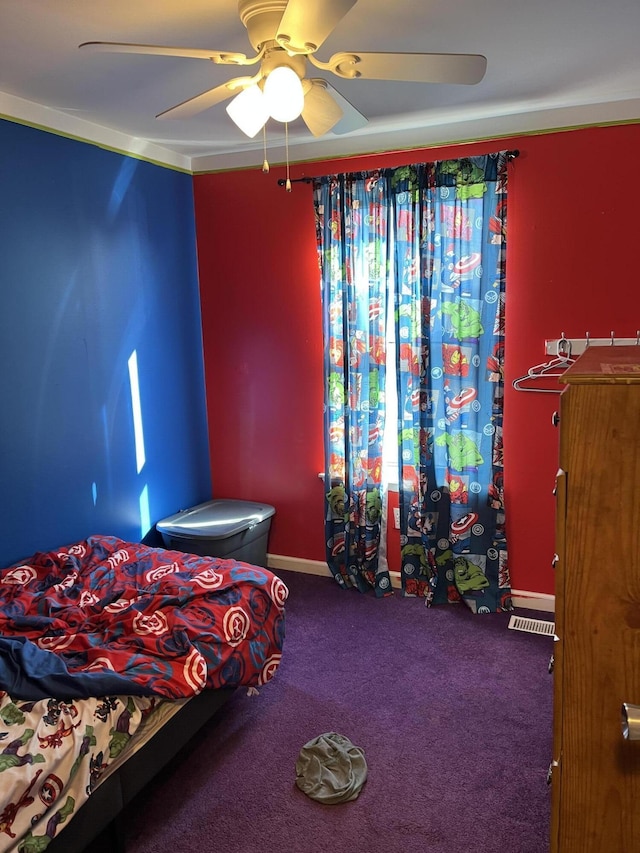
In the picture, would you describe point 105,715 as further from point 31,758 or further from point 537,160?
point 537,160

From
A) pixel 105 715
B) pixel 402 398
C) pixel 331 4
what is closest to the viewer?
pixel 331 4

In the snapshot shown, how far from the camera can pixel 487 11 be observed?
Answer: 187 cm

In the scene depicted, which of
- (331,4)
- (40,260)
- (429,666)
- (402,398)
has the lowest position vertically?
(429,666)

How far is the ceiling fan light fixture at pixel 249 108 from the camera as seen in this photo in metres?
1.77

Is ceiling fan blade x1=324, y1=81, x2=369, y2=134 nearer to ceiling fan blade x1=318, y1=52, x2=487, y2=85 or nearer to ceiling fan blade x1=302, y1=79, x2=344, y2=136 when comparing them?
ceiling fan blade x1=302, y1=79, x2=344, y2=136

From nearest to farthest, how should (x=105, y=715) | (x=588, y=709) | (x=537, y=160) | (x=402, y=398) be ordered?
1. (x=588, y=709)
2. (x=105, y=715)
3. (x=537, y=160)
4. (x=402, y=398)

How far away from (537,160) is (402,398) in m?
1.31

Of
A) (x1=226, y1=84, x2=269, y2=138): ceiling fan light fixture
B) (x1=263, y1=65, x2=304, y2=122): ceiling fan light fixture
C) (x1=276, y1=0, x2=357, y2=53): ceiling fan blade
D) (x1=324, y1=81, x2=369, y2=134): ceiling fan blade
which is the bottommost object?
(x1=263, y1=65, x2=304, y2=122): ceiling fan light fixture

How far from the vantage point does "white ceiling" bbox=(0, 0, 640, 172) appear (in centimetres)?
186

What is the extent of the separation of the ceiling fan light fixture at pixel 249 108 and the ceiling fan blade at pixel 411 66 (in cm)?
20

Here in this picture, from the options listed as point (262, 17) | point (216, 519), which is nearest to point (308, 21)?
point (262, 17)

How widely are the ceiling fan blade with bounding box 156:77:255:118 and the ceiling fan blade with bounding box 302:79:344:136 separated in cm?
19

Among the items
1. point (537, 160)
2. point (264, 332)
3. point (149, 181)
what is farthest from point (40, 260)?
point (537, 160)

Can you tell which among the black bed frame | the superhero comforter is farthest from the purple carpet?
the superhero comforter
